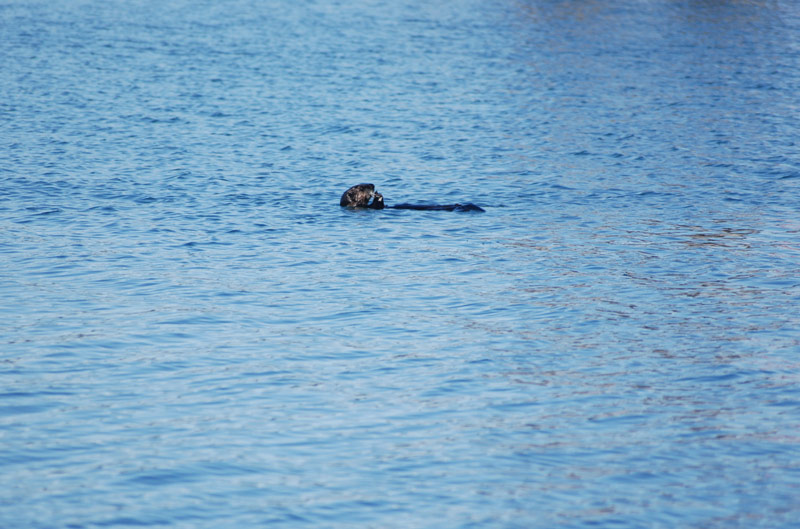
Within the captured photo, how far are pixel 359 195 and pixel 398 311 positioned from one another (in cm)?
573

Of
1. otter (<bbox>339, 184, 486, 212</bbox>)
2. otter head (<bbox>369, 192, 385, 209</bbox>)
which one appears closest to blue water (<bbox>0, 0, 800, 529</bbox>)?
otter (<bbox>339, 184, 486, 212</bbox>)

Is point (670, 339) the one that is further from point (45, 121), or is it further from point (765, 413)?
point (45, 121)

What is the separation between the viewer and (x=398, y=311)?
40.2ft

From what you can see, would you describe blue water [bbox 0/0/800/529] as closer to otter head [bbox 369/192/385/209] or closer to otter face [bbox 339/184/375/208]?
otter face [bbox 339/184/375/208]

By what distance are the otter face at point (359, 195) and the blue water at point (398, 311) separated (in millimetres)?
248

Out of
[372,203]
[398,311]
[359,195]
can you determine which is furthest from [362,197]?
[398,311]

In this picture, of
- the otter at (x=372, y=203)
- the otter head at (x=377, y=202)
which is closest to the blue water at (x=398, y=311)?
the otter at (x=372, y=203)

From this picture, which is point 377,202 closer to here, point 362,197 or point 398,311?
point 362,197

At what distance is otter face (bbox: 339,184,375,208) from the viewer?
17578 millimetres

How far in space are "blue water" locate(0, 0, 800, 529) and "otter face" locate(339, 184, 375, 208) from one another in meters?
0.25

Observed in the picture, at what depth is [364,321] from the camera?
11.8 m

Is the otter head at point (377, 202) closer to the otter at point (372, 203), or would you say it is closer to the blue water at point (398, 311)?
the otter at point (372, 203)

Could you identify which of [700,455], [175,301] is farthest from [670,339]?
[175,301]

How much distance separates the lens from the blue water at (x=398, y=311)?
25.8ft
